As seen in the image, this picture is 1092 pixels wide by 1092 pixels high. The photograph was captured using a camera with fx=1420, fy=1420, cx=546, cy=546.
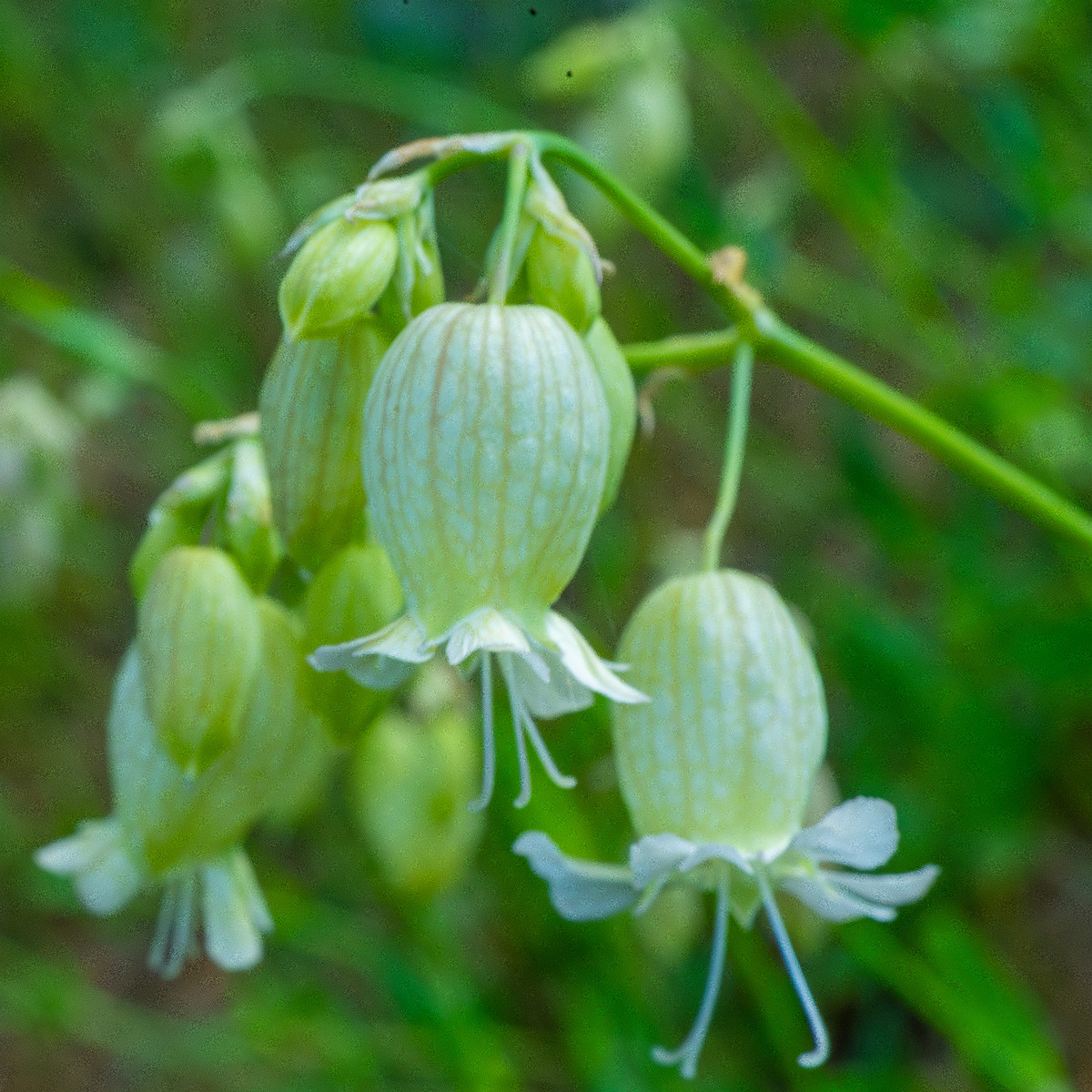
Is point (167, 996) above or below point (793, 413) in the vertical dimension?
below

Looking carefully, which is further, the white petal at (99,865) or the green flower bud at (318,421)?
the white petal at (99,865)

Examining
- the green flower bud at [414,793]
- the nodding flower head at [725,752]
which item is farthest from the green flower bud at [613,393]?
the green flower bud at [414,793]

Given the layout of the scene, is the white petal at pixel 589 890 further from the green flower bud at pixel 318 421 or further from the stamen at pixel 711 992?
the green flower bud at pixel 318 421

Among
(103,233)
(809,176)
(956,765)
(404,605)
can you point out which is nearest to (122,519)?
(103,233)

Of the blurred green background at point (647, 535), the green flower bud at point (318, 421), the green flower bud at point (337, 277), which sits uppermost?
the green flower bud at point (337, 277)

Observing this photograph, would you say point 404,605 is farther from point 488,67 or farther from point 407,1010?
point 488,67

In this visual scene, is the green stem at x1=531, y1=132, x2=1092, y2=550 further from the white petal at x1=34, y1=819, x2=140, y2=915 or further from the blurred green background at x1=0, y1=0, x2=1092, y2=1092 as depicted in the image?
the white petal at x1=34, y1=819, x2=140, y2=915

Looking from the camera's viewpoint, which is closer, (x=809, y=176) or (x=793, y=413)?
(x=809, y=176)

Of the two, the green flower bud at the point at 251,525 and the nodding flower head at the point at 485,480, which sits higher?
the nodding flower head at the point at 485,480
